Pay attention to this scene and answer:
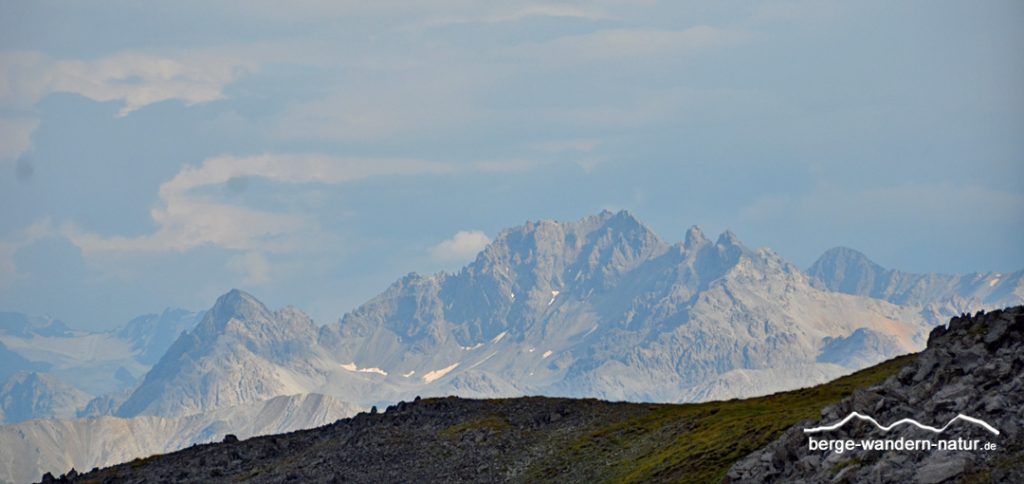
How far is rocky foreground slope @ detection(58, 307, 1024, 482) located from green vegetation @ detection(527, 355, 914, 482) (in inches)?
10.9

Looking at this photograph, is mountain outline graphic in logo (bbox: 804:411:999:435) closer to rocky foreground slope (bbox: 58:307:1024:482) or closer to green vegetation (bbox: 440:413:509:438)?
rocky foreground slope (bbox: 58:307:1024:482)

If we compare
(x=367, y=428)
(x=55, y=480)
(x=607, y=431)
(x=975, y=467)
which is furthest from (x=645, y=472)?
(x=55, y=480)

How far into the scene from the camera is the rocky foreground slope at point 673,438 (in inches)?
3073

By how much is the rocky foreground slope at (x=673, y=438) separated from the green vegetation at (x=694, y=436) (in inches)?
10.9

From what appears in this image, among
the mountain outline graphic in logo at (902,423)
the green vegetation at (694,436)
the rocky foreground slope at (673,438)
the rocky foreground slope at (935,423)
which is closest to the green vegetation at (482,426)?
the rocky foreground slope at (673,438)

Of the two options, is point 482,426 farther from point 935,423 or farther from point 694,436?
point 935,423

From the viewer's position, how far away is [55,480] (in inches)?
6821

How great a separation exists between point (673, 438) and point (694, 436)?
4045 millimetres

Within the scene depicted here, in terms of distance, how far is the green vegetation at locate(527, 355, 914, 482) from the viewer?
110062 mm

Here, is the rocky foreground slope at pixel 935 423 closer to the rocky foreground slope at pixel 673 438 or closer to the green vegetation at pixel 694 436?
the rocky foreground slope at pixel 673 438

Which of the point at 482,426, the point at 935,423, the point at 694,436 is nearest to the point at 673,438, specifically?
the point at 694,436

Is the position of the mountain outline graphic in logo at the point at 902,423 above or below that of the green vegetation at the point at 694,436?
below

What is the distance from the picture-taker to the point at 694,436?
128 metres

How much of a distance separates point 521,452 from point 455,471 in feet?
26.5
